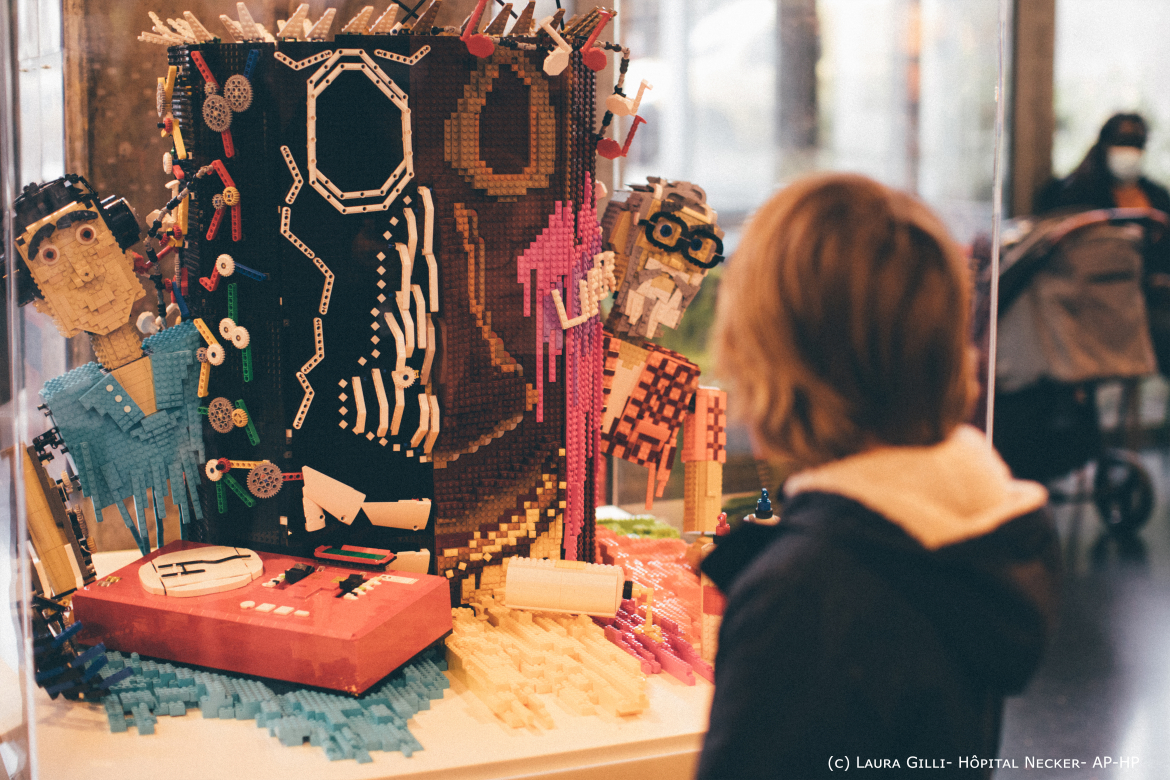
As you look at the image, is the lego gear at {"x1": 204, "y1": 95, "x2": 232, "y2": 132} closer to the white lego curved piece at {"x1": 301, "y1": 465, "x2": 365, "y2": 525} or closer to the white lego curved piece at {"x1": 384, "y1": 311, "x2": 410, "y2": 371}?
the white lego curved piece at {"x1": 384, "y1": 311, "x2": 410, "y2": 371}

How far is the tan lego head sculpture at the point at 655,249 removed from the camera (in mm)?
1797

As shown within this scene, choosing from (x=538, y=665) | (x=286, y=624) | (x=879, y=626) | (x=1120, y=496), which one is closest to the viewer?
(x=879, y=626)

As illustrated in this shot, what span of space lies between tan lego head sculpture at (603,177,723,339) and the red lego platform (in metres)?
0.61

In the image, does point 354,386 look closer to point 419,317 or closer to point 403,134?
point 419,317

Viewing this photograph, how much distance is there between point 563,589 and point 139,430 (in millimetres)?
763

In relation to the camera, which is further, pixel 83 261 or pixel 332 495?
pixel 332 495

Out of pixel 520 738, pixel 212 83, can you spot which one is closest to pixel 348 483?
pixel 520 738

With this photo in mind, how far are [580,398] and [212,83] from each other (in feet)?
2.64

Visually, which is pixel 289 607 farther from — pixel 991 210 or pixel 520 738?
pixel 991 210

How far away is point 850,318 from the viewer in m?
0.76

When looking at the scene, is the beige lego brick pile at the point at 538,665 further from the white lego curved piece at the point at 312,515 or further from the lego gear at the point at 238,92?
the lego gear at the point at 238,92

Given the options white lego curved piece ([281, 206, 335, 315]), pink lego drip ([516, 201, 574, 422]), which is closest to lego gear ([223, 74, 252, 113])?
white lego curved piece ([281, 206, 335, 315])

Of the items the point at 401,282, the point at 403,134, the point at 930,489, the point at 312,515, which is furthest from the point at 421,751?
the point at 403,134

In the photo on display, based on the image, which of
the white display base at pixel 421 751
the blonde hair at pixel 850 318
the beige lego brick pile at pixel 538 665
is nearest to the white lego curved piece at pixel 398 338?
the beige lego brick pile at pixel 538 665
